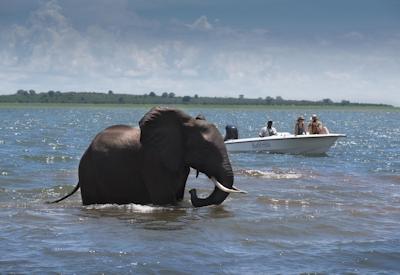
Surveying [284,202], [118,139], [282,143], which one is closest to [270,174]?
[284,202]

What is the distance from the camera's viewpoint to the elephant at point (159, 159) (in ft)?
44.8

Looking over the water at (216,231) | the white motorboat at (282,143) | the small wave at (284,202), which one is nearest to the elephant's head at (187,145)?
the water at (216,231)

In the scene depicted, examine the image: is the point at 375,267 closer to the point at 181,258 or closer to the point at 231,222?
the point at 181,258

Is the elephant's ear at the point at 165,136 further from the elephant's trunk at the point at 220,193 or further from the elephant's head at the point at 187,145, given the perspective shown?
the elephant's trunk at the point at 220,193

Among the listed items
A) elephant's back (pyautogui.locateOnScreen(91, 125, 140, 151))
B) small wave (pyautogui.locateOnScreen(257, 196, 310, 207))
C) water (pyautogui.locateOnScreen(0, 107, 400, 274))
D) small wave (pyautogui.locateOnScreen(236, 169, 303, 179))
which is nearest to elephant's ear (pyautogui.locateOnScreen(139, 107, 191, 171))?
elephant's back (pyautogui.locateOnScreen(91, 125, 140, 151))

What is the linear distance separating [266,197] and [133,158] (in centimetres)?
367

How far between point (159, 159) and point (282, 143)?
50.5 ft

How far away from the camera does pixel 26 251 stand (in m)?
10.1

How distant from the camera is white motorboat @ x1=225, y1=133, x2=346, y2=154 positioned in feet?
93.2

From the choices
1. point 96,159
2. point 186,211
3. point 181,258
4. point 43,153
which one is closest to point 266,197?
point 186,211

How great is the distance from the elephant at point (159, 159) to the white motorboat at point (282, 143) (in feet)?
47.1

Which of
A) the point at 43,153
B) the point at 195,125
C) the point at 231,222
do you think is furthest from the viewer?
the point at 43,153

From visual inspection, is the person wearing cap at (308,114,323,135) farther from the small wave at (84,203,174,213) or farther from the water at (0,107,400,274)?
the small wave at (84,203,174,213)

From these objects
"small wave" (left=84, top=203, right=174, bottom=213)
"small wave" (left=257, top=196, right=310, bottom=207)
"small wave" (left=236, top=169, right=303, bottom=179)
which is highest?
"small wave" (left=84, top=203, right=174, bottom=213)
